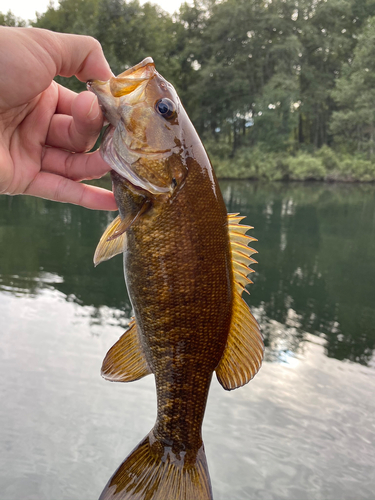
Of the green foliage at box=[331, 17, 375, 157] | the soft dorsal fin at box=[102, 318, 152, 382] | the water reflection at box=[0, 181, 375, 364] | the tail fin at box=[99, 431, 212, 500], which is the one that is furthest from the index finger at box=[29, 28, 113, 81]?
the green foliage at box=[331, 17, 375, 157]

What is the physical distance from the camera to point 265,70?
4097 centimetres

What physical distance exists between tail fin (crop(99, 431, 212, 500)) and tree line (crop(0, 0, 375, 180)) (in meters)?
33.3

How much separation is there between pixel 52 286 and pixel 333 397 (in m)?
5.46

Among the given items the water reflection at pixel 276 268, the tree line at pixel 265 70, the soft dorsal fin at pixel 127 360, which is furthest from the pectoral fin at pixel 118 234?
the tree line at pixel 265 70

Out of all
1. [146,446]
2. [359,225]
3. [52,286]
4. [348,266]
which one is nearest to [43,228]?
[52,286]

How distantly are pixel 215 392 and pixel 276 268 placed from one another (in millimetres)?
5925

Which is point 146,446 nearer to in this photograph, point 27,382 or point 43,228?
point 27,382

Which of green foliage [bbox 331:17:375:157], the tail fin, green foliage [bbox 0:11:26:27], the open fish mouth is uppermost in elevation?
green foliage [bbox 0:11:26:27]

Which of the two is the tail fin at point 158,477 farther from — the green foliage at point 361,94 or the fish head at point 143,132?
the green foliage at point 361,94

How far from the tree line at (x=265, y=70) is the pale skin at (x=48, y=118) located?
32.6m

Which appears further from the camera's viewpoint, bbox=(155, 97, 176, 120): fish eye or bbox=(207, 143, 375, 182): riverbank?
bbox=(207, 143, 375, 182): riverbank

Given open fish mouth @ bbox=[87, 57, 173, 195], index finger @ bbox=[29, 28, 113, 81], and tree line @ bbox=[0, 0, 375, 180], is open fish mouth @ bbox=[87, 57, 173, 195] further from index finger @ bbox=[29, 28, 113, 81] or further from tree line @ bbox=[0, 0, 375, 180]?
tree line @ bbox=[0, 0, 375, 180]

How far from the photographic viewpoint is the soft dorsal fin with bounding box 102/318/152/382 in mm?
1870

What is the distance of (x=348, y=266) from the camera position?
11.8m
